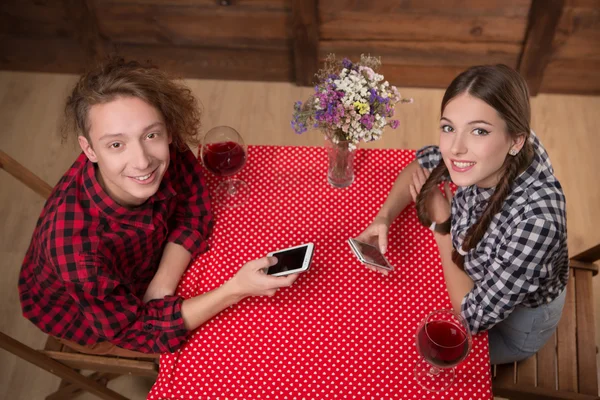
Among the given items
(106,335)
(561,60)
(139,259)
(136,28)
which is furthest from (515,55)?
(106,335)

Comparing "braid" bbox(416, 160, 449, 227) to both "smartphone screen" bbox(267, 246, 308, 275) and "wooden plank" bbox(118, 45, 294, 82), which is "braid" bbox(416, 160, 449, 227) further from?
"wooden plank" bbox(118, 45, 294, 82)

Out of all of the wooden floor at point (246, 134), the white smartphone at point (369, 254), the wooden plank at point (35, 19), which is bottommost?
the white smartphone at point (369, 254)

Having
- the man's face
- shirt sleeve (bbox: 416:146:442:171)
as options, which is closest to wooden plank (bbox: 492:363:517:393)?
shirt sleeve (bbox: 416:146:442:171)

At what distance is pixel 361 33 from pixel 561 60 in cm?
121

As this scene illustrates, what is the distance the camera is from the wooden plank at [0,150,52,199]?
2.04 metres

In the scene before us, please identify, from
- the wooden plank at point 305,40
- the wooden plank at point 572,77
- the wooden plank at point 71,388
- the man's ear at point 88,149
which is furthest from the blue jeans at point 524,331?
the wooden plank at point 572,77

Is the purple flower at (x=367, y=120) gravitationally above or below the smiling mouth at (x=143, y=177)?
above

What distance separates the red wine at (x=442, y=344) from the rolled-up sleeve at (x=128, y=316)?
70 centimetres

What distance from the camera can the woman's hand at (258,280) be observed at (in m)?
1.64

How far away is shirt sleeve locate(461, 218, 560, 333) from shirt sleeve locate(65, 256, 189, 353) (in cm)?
→ 87

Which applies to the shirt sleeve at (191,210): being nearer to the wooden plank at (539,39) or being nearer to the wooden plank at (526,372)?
the wooden plank at (526,372)

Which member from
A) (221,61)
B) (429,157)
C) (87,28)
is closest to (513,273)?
(429,157)

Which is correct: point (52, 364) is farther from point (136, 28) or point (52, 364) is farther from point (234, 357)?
point (136, 28)

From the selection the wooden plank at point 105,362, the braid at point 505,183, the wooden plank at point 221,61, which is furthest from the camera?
the wooden plank at point 221,61
